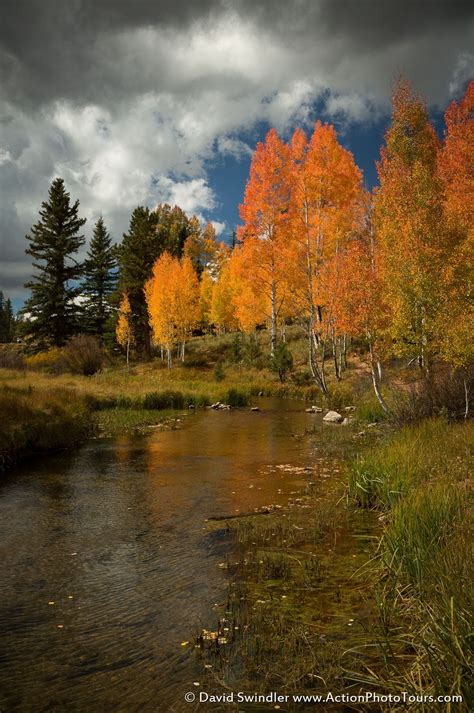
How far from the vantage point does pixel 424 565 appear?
446 cm

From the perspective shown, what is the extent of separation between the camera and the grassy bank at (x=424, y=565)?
116 inches

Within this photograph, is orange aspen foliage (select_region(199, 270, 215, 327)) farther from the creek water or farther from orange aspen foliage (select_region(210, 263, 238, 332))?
the creek water

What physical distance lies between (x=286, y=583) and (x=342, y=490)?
391cm

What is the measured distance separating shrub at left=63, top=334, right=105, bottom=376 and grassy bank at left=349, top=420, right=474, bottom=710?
30.1 m

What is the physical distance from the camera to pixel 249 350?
37562 millimetres

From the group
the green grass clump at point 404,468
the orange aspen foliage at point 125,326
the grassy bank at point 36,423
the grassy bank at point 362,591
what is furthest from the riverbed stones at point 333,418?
the orange aspen foliage at point 125,326

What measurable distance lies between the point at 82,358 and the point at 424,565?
112 ft

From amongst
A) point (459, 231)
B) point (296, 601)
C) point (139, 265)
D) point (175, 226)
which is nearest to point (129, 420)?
point (459, 231)

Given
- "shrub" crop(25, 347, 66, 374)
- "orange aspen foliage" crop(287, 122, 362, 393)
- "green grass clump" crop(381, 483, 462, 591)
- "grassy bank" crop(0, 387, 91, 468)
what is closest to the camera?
"green grass clump" crop(381, 483, 462, 591)

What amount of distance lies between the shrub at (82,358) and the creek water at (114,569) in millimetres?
23494

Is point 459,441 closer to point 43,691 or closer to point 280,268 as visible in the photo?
point 43,691

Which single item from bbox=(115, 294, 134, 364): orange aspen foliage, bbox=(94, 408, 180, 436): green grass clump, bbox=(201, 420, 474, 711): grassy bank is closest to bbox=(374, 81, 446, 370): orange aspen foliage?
bbox=(201, 420, 474, 711): grassy bank

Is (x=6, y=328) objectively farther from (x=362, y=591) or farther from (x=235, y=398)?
(x=362, y=591)

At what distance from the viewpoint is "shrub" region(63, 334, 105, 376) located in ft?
116
